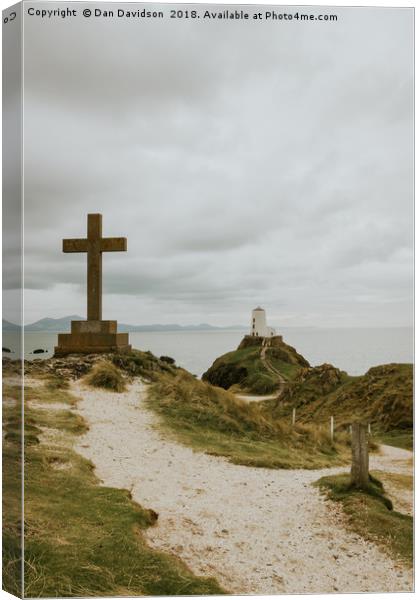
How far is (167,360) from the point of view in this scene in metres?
5.96

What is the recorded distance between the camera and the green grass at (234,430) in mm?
6062

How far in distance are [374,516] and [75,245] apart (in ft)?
13.0

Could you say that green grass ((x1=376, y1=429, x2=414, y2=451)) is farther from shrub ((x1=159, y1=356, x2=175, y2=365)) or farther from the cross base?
the cross base

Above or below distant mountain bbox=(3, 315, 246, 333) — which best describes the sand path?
below

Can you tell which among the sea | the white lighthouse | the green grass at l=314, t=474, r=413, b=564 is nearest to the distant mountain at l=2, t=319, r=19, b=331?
the sea

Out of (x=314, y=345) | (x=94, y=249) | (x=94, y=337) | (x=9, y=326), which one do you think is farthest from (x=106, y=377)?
(x=314, y=345)

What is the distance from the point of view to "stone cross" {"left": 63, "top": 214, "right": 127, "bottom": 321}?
19.4 feet

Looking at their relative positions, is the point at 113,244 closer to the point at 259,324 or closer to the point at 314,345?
the point at 259,324

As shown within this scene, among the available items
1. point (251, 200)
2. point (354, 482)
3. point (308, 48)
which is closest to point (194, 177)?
point (251, 200)

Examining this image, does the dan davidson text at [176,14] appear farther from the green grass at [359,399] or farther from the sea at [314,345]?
the green grass at [359,399]

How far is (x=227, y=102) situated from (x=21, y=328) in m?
2.94

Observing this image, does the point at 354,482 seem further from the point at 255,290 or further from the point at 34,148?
the point at 34,148

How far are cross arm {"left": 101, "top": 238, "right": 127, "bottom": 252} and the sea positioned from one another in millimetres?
880

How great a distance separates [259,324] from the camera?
5.97 m
